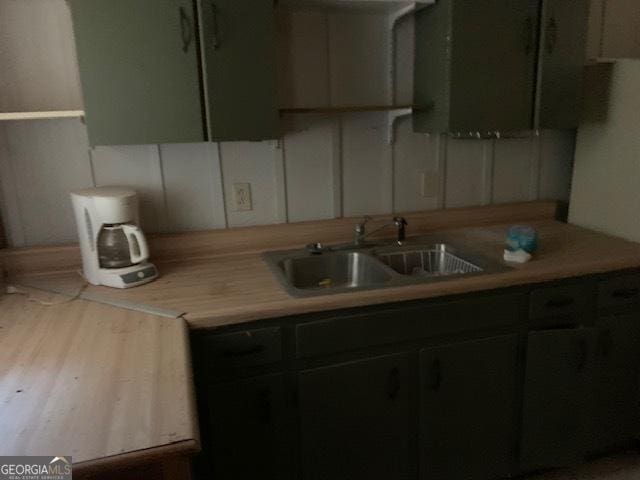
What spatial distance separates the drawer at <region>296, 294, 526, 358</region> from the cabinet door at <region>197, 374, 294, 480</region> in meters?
0.16

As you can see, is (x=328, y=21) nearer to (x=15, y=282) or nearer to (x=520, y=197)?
(x=520, y=197)

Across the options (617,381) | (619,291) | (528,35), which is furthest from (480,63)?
(617,381)

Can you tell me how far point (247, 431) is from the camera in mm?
1587

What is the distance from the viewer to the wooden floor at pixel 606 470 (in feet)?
6.74

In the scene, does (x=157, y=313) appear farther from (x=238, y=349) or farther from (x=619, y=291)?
(x=619, y=291)

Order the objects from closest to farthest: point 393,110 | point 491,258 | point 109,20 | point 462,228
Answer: point 109,20
point 491,258
point 393,110
point 462,228

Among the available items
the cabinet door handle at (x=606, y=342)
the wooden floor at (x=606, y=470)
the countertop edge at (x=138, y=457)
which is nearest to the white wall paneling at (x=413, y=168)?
the cabinet door handle at (x=606, y=342)

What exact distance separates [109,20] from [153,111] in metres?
0.29

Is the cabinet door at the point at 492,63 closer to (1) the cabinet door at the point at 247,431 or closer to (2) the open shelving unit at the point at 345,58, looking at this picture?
(2) the open shelving unit at the point at 345,58

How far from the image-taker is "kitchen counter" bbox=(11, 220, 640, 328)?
5.04 feet

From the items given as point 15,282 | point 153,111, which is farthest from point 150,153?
point 15,282

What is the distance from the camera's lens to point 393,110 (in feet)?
6.88

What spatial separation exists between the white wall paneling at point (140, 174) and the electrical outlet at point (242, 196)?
28 cm

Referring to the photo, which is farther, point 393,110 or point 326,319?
point 393,110
